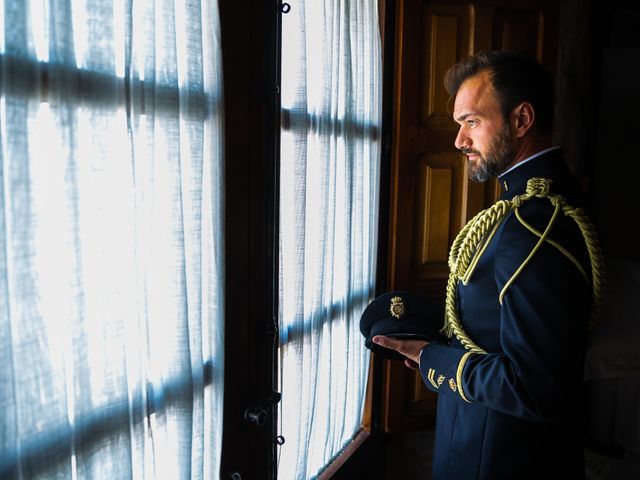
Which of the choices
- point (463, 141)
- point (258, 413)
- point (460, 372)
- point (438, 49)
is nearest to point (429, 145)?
point (438, 49)

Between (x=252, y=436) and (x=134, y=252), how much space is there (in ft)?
2.10

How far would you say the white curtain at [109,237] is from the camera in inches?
26.7

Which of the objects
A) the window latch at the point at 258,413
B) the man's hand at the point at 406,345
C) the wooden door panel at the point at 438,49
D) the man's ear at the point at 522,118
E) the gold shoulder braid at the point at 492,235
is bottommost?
the window latch at the point at 258,413

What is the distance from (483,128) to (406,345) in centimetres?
59

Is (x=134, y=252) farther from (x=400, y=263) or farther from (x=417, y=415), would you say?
(x=417, y=415)

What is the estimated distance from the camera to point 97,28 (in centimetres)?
75

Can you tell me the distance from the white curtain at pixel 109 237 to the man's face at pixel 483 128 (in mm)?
624

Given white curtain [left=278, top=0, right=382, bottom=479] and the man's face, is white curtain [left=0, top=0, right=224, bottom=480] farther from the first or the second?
A: the man's face

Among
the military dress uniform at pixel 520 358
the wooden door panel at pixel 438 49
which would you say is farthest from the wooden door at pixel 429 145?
the military dress uniform at pixel 520 358

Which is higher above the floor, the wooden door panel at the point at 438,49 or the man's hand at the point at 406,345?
the wooden door panel at the point at 438,49

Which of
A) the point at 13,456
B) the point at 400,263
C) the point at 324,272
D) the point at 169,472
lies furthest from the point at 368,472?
the point at 13,456

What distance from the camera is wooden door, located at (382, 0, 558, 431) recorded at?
1.93 metres

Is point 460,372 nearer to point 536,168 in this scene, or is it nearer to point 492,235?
point 492,235

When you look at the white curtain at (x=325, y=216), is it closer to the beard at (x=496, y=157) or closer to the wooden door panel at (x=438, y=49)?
the wooden door panel at (x=438, y=49)
